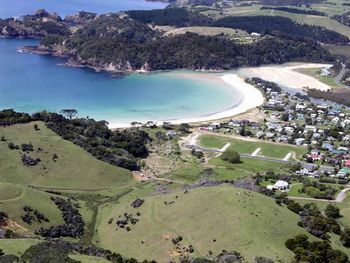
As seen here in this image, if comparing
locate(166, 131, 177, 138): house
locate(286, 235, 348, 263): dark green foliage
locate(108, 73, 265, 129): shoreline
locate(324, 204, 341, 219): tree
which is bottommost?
locate(108, 73, 265, 129): shoreline

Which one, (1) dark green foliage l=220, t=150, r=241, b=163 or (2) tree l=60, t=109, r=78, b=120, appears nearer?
(1) dark green foliage l=220, t=150, r=241, b=163

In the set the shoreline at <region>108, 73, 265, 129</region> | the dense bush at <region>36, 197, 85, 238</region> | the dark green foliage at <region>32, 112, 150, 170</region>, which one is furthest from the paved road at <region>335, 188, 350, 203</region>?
the shoreline at <region>108, 73, 265, 129</region>

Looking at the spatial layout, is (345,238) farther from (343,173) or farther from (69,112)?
(69,112)

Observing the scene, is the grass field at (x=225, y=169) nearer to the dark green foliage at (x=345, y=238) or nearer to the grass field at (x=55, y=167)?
the grass field at (x=55, y=167)

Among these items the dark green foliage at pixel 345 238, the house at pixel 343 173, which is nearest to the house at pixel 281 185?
the house at pixel 343 173

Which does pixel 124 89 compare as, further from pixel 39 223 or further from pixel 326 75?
pixel 39 223

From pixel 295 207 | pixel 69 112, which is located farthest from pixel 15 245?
pixel 69 112

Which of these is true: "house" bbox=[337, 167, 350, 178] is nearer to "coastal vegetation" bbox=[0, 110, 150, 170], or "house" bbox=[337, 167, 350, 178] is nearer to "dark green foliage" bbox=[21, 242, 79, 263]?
"coastal vegetation" bbox=[0, 110, 150, 170]
